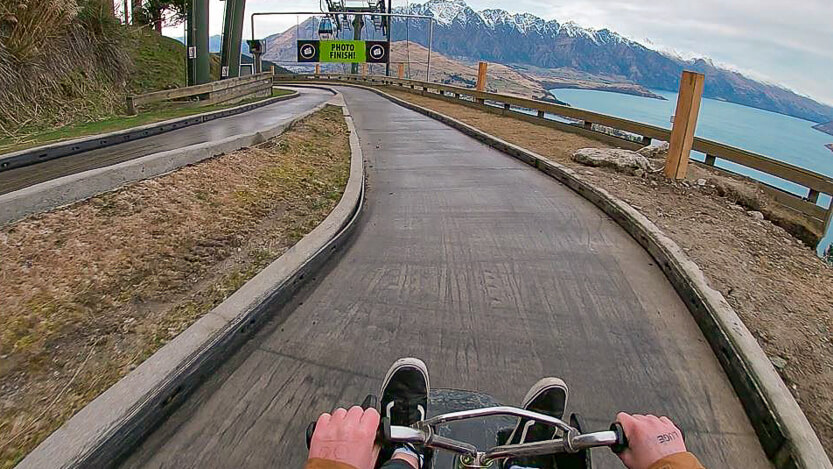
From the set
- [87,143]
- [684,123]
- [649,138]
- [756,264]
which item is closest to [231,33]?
[87,143]

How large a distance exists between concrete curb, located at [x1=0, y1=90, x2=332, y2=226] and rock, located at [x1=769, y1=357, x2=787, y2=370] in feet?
16.6

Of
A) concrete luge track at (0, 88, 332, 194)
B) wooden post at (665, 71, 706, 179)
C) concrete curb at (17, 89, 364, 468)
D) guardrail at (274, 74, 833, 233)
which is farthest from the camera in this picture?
guardrail at (274, 74, 833, 233)

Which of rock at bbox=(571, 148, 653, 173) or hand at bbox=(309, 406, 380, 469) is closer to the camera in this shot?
hand at bbox=(309, 406, 380, 469)

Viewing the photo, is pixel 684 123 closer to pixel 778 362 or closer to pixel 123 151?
pixel 778 362

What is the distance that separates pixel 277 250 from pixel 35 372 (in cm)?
182

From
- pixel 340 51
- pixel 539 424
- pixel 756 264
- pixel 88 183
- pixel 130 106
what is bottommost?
pixel 756 264

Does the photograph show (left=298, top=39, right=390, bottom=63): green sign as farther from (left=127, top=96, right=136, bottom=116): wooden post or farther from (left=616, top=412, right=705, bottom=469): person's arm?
(left=616, top=412, right=705, bottom=469): person's arm

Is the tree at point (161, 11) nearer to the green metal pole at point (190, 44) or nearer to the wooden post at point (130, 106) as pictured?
the green metal pole at point (190, 44)

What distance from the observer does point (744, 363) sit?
8.64 feet

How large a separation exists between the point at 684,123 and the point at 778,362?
5080 mm

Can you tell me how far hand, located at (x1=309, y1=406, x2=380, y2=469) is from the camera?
1.55 m

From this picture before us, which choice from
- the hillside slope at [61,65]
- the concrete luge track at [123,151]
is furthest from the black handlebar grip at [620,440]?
the hillside slope at [61,65]

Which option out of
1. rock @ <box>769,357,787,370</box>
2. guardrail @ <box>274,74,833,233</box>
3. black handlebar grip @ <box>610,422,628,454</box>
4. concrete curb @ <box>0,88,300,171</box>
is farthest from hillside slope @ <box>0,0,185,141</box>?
guardrail @ <box>274,74,833,233</box>

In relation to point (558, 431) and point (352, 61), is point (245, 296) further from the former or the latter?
point (352, 61)
